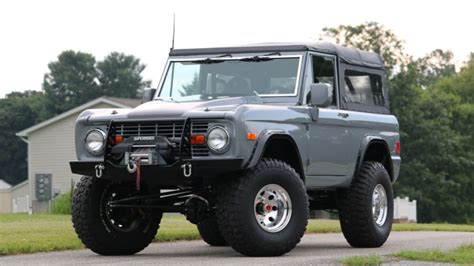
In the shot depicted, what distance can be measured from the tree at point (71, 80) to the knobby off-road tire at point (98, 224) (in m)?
97.9

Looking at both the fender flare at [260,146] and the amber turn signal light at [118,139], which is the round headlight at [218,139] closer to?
the fender flare at [260,146]

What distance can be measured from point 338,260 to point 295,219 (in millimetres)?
1463

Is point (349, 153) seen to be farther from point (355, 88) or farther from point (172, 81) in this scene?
point (172, 81)

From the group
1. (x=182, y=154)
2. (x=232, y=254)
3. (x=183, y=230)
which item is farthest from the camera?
(x=183, y=230)

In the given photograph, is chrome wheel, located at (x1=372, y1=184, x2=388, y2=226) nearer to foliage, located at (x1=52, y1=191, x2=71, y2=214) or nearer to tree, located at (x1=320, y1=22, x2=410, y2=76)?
foliage, located at (x1=52, y1=191, x2=71, y2=214)

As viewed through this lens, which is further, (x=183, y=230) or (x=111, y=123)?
(x=183, y=230)

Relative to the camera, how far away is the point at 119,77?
117812 millimetres

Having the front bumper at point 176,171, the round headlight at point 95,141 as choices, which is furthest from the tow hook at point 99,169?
the round headlight at point 95,141

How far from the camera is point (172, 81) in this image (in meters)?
14.8

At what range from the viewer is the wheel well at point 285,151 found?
13281mm

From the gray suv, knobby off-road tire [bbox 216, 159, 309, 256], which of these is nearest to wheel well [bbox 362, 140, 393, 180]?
the gray suv

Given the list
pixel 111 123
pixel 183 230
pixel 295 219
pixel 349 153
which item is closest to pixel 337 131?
pixel 349 153

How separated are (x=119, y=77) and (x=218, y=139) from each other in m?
106

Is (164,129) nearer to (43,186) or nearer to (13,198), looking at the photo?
(43,186)
